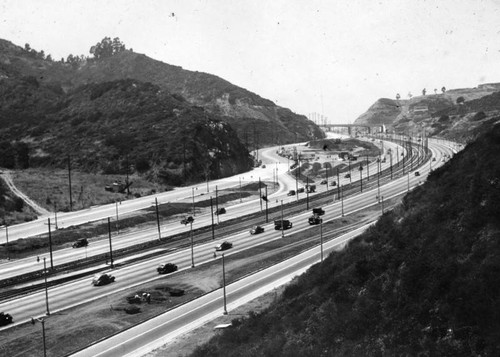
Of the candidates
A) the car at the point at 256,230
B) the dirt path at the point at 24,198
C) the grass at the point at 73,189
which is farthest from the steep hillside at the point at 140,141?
the car at the point at 256,230

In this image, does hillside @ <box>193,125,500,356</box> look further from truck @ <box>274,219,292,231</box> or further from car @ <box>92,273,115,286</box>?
truck @ <box>274,219,292,231</box>

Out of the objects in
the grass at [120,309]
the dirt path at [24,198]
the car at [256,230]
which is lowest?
the grass at [120,309]

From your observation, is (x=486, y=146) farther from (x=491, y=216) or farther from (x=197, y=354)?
(x=197, y=354)

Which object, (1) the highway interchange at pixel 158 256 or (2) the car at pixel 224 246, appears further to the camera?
(2) the car at pixel 224 246

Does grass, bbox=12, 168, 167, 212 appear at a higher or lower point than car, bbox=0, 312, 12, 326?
higher

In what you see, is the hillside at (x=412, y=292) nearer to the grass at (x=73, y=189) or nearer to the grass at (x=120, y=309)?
the grass at (x=120, y=309)

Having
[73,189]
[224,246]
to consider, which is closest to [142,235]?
[224,246]

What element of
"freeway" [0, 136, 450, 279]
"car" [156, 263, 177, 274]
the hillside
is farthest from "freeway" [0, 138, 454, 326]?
the hillside
